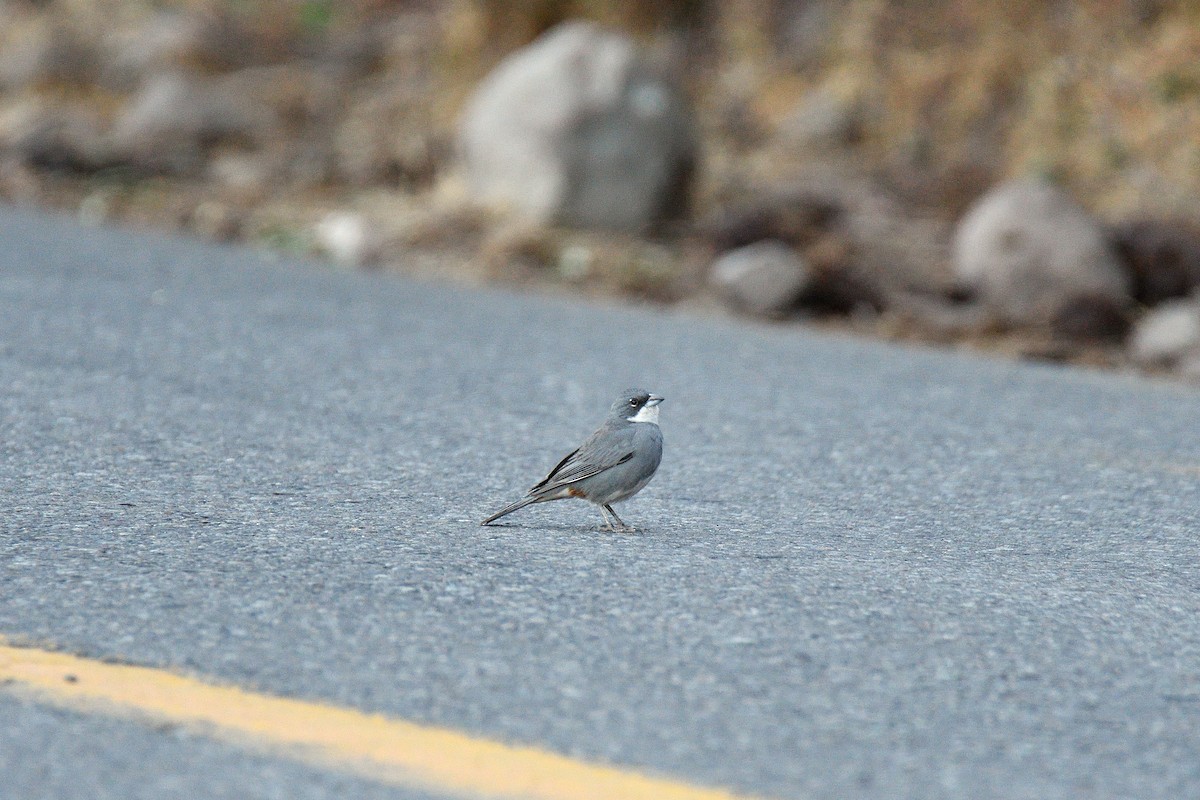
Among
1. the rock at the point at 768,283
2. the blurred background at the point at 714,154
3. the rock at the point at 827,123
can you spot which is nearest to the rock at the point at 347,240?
the blurred background at the point at 714,154

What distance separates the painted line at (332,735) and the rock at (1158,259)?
790 cm

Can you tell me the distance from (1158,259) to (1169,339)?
3.98 feet

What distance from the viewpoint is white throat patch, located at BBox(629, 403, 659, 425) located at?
4.16 m

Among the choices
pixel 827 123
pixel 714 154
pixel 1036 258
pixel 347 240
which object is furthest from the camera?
pixel 827 123

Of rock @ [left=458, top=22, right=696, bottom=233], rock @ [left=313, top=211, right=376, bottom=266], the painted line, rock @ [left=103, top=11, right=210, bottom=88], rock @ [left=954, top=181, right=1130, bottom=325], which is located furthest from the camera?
rock @ [left=103, top=11, right=210, bottom=88]

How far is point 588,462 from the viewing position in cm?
398

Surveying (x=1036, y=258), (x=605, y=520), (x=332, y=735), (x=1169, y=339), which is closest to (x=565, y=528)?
(x=605, y=520)

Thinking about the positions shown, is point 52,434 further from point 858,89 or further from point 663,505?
point 858,89

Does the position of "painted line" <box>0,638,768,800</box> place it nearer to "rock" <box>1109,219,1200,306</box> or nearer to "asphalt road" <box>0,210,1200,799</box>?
"asphalt road" <box>0,210,1200,799</box>

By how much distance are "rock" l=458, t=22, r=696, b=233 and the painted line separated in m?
9.06

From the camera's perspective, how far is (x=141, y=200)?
1293 cm

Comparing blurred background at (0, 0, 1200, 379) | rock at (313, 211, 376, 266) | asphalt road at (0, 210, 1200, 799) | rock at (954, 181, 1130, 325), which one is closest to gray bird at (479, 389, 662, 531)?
asphalt road at (0, 210, 1200, 799)

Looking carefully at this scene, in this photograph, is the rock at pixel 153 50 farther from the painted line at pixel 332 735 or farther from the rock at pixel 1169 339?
the painted line at pixel 332 735

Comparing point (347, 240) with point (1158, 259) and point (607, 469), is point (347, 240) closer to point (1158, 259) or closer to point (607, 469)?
point (1158, 259)
